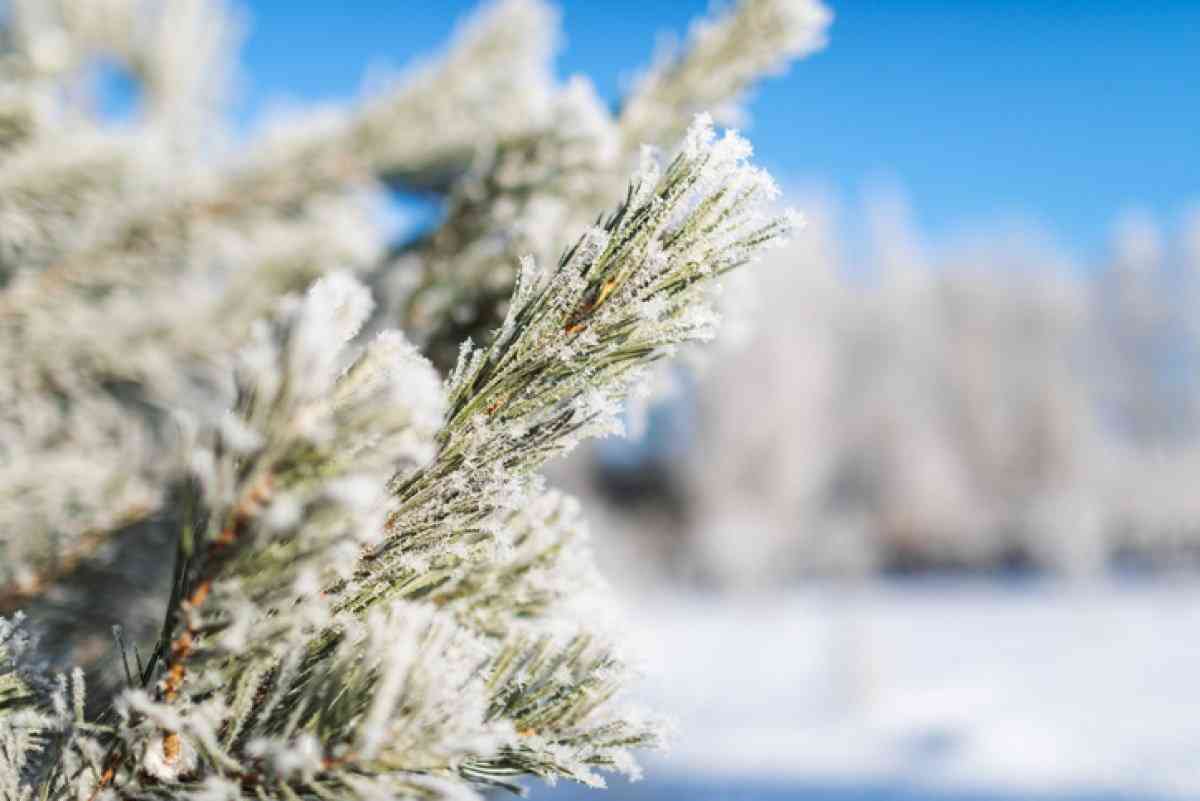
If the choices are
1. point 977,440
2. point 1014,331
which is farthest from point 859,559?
point 1014,331

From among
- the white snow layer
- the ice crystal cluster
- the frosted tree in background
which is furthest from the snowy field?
the frosted tree in background

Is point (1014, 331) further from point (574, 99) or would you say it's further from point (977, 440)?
point (574, 99)

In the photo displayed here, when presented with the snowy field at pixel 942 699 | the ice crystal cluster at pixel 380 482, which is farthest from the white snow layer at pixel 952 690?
the ice crystal cluster at pixel 380 482

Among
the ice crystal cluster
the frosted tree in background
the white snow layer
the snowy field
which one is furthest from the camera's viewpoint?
the frosted tree in background

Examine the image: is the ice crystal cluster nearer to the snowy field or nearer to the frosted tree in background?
the snowy field

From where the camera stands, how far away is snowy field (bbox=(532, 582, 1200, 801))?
7785 mm

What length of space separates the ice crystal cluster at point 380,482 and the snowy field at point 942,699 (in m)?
0.17

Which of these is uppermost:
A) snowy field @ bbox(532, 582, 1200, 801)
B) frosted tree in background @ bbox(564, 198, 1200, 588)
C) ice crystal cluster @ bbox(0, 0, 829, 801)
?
frosted tree in background @ bbox(564, 198, 1200, 588)

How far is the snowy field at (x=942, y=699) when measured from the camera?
7.79m

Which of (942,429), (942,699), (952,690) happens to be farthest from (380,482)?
(942,429)

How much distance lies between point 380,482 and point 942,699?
44.2 feet

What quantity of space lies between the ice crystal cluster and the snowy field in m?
0.17

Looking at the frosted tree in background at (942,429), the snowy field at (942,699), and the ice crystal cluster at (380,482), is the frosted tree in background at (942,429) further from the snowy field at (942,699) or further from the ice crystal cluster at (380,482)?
the ice crystal cluster at (380,482)

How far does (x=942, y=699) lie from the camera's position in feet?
40.2
